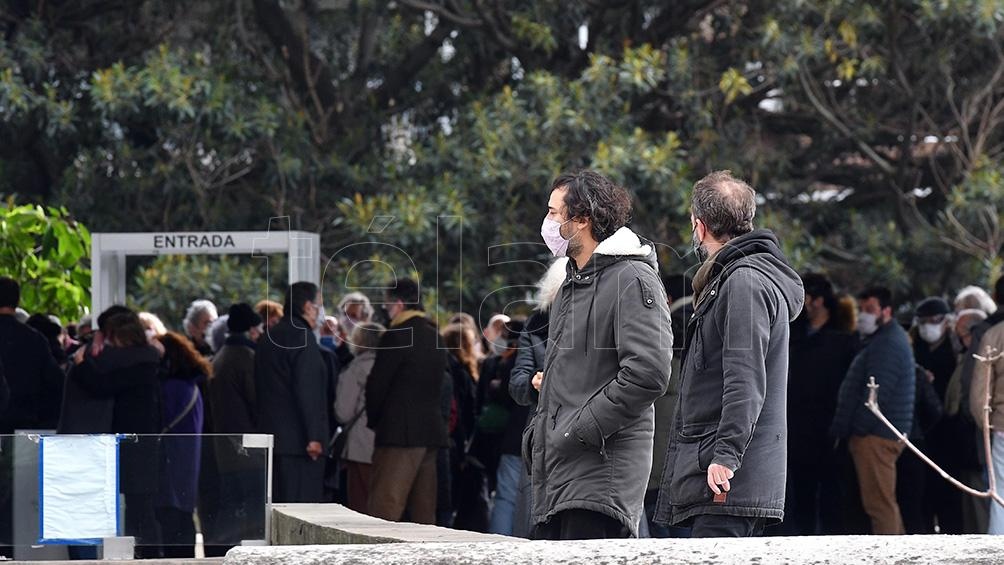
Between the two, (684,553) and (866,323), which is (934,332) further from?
(684,553)

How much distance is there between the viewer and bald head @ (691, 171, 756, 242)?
527 centimetres

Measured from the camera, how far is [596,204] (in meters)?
5.50

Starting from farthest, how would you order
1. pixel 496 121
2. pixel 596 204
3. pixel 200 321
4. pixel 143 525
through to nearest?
pixel 496 121, pixel 200 321, pixel 143 525, pixel 596 204

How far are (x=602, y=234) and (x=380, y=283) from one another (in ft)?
29.2

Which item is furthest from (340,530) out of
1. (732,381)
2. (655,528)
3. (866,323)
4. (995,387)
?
(866,323)

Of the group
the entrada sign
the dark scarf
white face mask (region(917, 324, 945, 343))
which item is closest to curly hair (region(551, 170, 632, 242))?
the dark scarf

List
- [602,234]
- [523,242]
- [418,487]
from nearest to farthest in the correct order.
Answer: [602,234]
[418,487]
[523,242]

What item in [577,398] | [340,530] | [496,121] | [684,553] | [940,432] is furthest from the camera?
[496,121]

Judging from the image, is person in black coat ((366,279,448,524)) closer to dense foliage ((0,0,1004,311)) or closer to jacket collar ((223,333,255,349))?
jacket collar ((223,333,255,349))

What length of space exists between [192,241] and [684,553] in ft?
28.5

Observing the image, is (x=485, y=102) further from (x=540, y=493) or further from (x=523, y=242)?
(x=540, y=493)

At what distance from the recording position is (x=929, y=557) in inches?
138

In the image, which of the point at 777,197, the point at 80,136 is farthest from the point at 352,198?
the point at 777,197

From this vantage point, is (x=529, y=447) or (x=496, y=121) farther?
(x=496, y=121)
